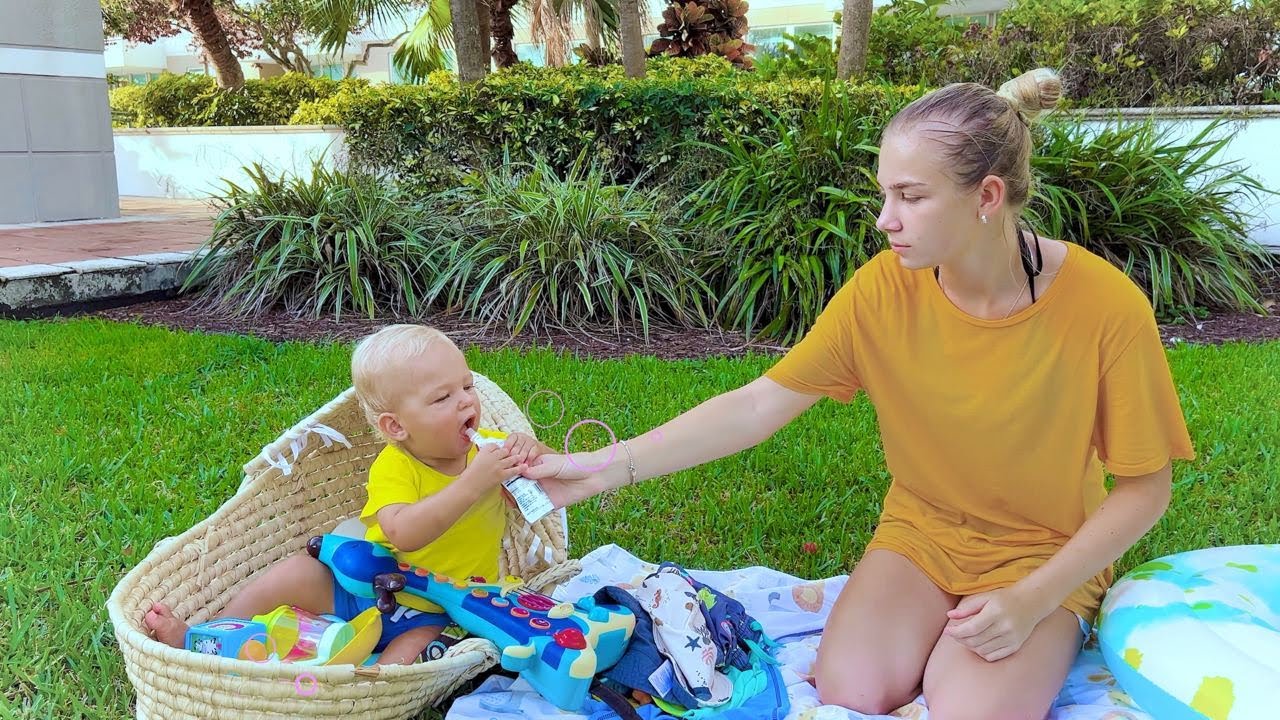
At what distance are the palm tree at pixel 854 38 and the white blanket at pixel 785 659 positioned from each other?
4.84m

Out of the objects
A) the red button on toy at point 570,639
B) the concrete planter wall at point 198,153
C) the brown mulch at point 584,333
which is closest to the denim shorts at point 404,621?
the red button on toy at point 570,639

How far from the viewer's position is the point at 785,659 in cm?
240

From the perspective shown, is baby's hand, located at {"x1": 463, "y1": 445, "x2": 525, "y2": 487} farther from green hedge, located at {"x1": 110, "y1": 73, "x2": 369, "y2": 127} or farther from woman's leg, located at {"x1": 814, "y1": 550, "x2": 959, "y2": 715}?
green hedge, located at {"x1": 110, "y1": 73, "x2": 369, "y2": 127}

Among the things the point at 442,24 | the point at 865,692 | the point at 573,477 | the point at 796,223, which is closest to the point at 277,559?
the point at 573,477

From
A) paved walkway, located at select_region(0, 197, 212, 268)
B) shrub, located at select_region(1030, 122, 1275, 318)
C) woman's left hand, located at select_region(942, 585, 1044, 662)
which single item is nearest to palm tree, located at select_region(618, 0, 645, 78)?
shrub, located at select_region(1030, 122, 1275, 318)

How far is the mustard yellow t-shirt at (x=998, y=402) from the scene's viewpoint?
1.99 m

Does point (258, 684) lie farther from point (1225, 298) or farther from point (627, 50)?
point (627, 50)

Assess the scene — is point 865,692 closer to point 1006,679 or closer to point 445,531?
point 1006,679

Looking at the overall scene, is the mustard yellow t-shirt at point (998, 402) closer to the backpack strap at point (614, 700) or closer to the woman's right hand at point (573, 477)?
the woman's right hand at point (573, 477)

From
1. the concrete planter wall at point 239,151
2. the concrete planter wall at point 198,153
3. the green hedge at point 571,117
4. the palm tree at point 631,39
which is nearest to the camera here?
the green hedge at point 571,117

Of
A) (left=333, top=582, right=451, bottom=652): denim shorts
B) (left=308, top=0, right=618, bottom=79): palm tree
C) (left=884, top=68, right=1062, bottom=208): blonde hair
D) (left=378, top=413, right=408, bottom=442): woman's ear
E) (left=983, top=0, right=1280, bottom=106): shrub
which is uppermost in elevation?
(left=308, top=0, right=618, bottom=79): palm tree

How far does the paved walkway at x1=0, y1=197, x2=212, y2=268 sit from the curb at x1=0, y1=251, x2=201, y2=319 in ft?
1.02

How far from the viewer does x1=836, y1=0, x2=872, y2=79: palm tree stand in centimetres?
654

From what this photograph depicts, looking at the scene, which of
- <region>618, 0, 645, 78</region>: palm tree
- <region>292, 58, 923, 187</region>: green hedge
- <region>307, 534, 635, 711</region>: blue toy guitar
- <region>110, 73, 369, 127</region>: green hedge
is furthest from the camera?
<region>110, 73, 369, 127</region>: green hedge
